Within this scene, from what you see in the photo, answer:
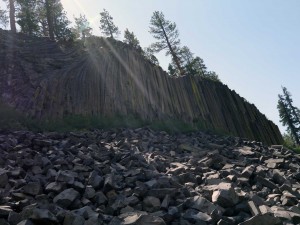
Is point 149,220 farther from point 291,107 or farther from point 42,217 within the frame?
point 291,107

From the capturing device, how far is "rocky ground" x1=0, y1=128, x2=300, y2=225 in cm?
498

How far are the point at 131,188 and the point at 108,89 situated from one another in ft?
39.0

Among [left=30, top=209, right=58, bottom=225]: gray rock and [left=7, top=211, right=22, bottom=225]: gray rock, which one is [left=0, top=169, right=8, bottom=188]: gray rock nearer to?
[left=7, top=211, right=22, bottom=225]: gray rock

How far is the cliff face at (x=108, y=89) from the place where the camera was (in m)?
16.2

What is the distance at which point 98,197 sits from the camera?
18.9ft

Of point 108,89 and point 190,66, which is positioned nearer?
point 108,89

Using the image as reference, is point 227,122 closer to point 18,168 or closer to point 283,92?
point 18,168

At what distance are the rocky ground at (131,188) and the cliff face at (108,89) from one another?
637cm

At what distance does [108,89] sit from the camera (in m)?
17.9

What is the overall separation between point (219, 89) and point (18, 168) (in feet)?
60.0

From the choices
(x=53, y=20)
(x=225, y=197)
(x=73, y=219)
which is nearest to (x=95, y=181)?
(x=73, y=219)


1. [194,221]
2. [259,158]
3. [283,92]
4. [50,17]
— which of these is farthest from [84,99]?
[283,92]

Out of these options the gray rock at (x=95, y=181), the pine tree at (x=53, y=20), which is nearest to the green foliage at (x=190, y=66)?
the pine tree at (x=53, y=20)

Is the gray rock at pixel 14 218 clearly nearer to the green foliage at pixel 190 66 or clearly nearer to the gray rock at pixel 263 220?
the gray rock at pixel 263 220
